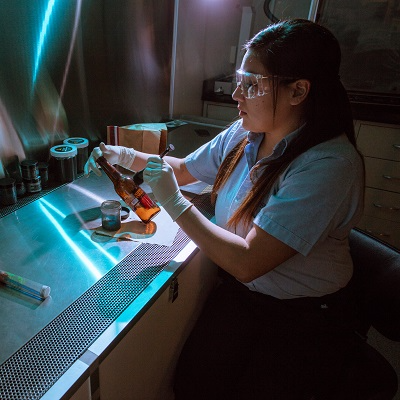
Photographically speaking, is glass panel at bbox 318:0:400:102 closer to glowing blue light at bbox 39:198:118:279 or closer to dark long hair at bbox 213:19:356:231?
dark long hair at bbox 213:19:356:231

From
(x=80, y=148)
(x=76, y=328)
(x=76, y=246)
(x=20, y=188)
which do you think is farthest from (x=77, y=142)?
(x=76, y=328)

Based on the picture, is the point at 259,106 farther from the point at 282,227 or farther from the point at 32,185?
the point at 32,185

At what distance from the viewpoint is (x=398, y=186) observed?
2158 mm

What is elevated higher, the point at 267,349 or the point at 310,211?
the point at 310,211

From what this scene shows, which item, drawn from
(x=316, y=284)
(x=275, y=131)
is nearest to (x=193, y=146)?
(x=275, y=131)

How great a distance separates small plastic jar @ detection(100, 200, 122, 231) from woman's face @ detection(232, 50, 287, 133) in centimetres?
46

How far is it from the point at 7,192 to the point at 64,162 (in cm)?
24

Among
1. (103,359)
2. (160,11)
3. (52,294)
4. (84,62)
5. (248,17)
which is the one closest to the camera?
(103,359)

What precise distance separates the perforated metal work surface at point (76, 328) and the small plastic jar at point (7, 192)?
0.48 meters

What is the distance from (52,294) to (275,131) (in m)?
0.73

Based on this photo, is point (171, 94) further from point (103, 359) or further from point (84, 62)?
point (103, 359)

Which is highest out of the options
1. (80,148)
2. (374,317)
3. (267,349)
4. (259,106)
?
(259,106)

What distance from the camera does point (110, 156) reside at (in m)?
1.22

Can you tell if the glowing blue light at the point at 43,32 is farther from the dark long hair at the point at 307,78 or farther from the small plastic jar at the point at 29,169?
the dark long hair at the point at 307,78
